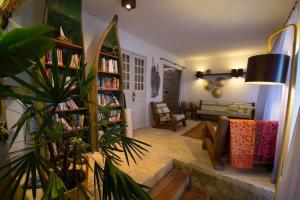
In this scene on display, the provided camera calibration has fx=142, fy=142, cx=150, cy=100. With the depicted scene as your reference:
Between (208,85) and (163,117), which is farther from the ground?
(208,85)

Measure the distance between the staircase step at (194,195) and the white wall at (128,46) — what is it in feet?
7.50

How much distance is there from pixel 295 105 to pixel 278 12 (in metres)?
1.83

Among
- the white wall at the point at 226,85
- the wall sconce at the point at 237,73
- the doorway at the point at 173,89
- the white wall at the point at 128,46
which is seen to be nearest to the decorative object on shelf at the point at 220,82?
the white wall at the point at 226,85

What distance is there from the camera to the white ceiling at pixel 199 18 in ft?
7.22

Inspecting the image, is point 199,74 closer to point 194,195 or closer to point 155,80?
point 155,80

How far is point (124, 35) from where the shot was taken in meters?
3.31

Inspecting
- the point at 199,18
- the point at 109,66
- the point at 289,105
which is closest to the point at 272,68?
the point at 289,105

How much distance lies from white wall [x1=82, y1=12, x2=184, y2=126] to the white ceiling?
141 millimetres

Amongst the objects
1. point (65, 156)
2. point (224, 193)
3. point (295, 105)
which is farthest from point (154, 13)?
A: point (224, 193)

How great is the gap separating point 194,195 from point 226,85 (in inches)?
179

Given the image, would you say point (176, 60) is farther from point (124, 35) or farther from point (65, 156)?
point (65, 156)

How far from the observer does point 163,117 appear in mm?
3973

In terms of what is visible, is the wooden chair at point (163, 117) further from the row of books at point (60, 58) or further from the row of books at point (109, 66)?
the row of books at point (60, 58)

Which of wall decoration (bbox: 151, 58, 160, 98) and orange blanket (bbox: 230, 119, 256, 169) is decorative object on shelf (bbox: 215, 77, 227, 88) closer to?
wall decoration (bbox: 151, 58, 160, 98)
